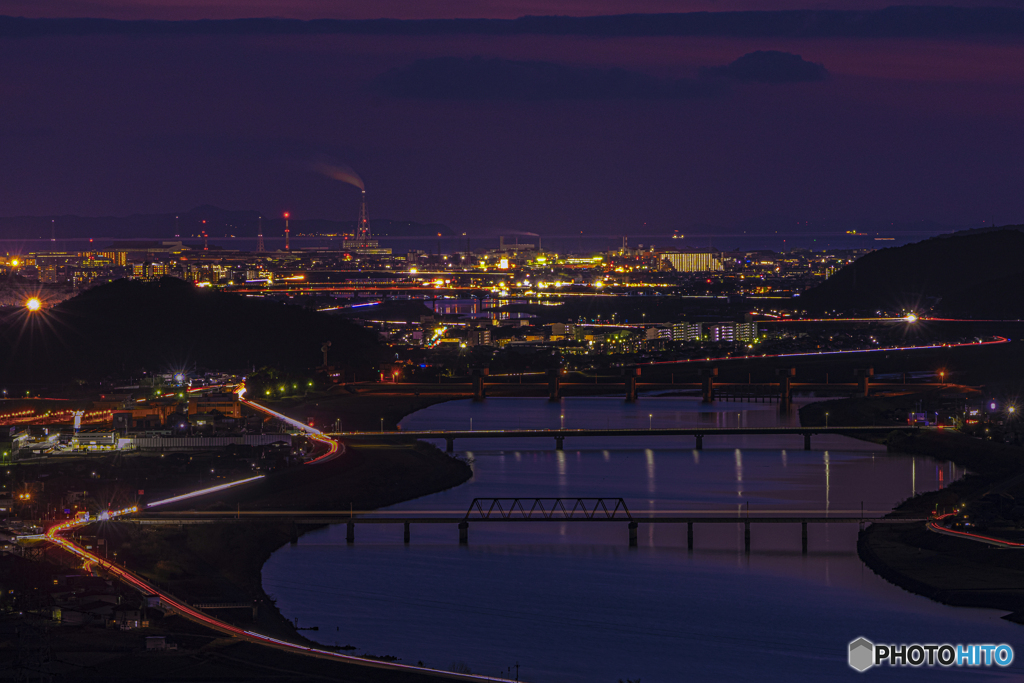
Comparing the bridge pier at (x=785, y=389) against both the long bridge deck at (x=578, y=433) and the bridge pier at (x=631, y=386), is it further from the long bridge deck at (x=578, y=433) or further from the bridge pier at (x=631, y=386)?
the long bridge deck at (x=578, y=433)

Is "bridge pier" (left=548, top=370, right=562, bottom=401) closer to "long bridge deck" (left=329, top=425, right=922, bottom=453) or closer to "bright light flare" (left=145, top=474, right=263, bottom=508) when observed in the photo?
"long bridge deck" (left=329, top=425, right=922, bottom=453)

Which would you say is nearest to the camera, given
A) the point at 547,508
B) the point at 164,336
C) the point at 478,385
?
the point at 547,508

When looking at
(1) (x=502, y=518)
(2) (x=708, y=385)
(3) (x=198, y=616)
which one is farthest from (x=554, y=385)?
(3) (x=198, y=616)

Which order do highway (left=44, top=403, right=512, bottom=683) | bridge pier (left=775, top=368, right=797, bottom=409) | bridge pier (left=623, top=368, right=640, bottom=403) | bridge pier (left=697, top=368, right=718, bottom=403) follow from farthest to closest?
1. bridge pier (left=623, top=368, right=640, bottom=403)
2. bridge pier (left=697, top=368, right=718, bottom=403)
3. bridge pier (left=775, top=368, right=797, bottom=409)
4. highway (left=44, top=403, right=512, bottom=683)

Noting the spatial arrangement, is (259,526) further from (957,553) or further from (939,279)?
(939,279)

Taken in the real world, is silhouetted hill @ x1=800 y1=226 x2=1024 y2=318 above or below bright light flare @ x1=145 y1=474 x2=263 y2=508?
above

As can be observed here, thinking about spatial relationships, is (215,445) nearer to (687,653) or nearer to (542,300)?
(687,653)

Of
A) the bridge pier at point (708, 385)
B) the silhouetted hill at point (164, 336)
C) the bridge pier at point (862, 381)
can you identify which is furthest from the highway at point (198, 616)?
the silhouetted hill at point (164, 336)

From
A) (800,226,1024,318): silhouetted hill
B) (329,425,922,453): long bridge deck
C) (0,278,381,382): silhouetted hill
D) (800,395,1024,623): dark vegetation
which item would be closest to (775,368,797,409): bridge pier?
(329,425,922,453): long bridge deck
